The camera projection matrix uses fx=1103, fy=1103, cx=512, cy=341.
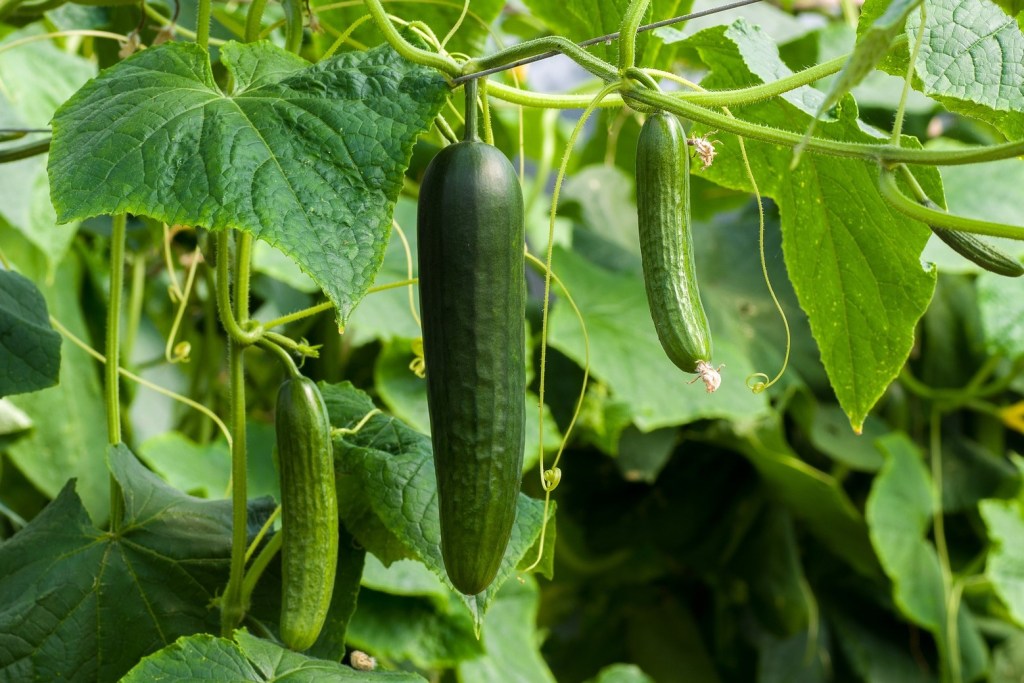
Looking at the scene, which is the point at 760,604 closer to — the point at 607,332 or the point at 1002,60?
the point at 607,332

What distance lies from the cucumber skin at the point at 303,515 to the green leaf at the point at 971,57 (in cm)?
33

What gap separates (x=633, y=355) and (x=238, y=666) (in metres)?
0.82

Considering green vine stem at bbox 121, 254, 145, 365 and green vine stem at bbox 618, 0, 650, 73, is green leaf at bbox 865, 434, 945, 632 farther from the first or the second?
green vine stem at bbox 618, 0, 650, 73

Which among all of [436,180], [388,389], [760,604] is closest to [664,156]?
[436,180]

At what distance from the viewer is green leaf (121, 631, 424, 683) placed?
496 mm

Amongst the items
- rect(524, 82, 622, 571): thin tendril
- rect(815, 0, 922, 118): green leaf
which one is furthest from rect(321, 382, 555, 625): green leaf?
rect(815, 0, 922, 118): green leaf

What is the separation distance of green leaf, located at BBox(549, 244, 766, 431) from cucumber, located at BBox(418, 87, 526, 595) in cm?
75

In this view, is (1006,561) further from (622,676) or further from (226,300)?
(226,300)

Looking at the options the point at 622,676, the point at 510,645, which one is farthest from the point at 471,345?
the point at 622,676

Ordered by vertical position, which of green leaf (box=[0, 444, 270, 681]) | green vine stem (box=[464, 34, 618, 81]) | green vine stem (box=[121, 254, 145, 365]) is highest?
green vine stem (box=[464, 34, 618, 81])

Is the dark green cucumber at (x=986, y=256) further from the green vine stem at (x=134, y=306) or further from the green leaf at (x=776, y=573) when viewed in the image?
the green leaf at (x=776, y=573)

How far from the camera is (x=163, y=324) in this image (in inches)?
52.5

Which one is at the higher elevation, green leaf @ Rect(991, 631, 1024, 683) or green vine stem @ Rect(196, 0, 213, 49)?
green vine stem @ Rect(196, 0, 213, 49)

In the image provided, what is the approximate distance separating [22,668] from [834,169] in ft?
1.70
